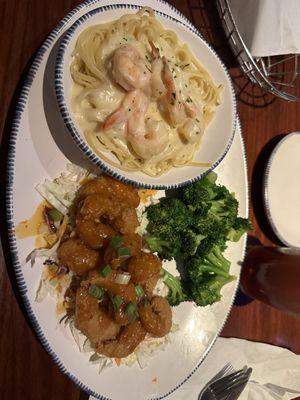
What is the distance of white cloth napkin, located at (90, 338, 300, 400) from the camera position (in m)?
2.37

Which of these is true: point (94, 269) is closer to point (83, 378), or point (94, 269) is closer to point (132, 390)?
point (83, 378)

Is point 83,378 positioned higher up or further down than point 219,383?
higher up

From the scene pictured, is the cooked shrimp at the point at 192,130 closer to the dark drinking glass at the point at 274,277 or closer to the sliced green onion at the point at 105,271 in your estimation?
the sliced green onion at the point at 105,271

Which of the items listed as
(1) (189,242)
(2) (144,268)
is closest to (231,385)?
(1) (189,242)

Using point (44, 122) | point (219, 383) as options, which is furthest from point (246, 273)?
point (44, 122)

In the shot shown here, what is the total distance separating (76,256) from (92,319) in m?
0.27

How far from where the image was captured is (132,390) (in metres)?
2.09

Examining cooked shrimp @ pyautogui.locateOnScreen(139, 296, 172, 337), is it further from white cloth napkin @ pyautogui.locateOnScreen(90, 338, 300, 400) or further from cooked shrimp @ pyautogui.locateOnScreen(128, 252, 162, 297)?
white cloth napkin @ pyautogui.locateOnScreen(90, 338, 300, 400)

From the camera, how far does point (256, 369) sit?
8.48 feet

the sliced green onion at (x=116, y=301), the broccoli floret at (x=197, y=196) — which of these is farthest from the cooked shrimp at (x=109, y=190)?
the sliced green onion at (x=116, y=301)

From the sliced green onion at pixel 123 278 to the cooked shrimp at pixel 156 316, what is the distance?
0.57 ft

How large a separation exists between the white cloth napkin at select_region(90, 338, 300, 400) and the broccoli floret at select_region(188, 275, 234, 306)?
392 mm

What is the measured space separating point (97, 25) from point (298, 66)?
1.50 metres

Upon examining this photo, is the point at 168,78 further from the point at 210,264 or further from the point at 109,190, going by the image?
the point at 210,264
